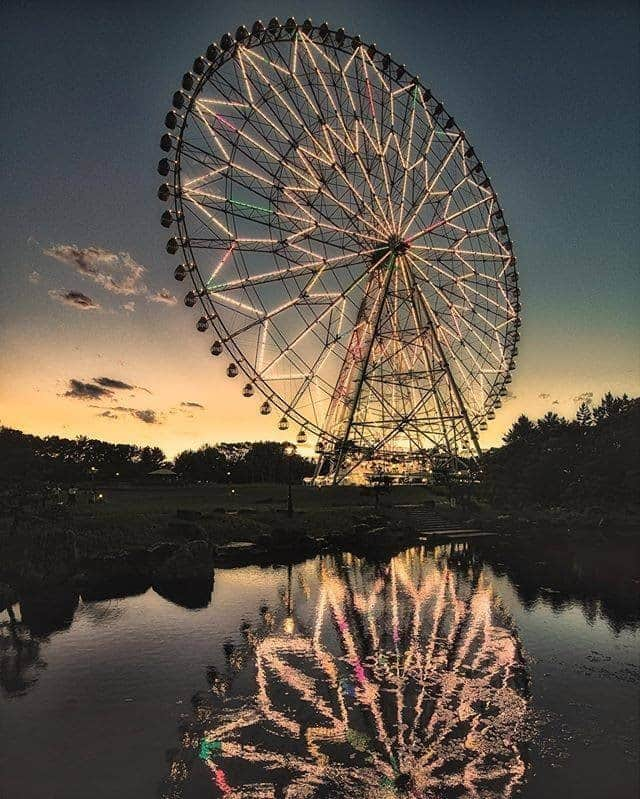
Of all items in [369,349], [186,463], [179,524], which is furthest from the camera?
[186,463]

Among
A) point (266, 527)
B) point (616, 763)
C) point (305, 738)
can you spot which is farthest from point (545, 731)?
point (266, 527)

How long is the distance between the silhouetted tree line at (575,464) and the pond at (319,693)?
25.0 metres

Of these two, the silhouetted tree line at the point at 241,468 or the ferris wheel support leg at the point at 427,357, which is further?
the silhouetted tree line at the point at 241,468

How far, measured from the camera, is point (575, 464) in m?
54.5

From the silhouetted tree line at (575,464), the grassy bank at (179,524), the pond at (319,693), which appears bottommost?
the pond at (319,693)

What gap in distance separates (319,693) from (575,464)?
163ft

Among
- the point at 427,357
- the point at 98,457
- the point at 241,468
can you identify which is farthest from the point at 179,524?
the point at 98,457

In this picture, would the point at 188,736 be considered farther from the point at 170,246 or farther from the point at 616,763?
the point at 170,246

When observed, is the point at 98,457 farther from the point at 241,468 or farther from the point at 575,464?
the point at 575,464

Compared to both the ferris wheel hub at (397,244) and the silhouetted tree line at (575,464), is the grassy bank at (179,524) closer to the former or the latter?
the silhouetted tree line at (575,464)

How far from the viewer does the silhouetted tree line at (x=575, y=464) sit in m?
48.3

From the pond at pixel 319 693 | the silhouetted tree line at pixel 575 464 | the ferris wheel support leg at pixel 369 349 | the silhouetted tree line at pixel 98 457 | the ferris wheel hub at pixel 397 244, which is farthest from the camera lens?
the silhouetted tree line at pixel 98 457

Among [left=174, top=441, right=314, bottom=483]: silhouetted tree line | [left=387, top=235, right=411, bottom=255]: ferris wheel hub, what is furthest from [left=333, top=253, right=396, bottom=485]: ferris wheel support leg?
[left=174, top=441, right=314, bottom=483]: silhouetted tree line

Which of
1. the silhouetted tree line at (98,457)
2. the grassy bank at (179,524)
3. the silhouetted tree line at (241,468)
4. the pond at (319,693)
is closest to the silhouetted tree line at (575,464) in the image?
the grassy bank at (179,524)
